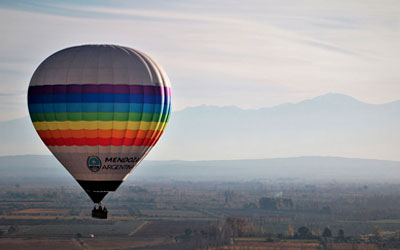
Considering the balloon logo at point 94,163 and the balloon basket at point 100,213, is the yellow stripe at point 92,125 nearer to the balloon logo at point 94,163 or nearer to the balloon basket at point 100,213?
the balloon logo at point 94,163

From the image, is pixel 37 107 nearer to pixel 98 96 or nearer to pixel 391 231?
pixel 98 96

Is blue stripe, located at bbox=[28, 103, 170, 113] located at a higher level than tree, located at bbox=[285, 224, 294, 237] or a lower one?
higher

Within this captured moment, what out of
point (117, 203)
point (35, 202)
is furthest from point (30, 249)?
point (35, 202)

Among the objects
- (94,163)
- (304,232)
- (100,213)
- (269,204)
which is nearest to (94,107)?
(94,163)

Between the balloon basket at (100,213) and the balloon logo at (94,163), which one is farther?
the balloon logo at (94,163)

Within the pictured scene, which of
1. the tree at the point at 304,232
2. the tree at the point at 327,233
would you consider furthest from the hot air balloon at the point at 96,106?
the tree at the point at 327,233

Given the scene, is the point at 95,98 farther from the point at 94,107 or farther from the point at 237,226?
the point at 237,226

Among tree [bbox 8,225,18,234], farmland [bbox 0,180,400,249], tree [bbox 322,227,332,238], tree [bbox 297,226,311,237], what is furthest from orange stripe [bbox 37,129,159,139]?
tree [bbox 8,225,18,234]

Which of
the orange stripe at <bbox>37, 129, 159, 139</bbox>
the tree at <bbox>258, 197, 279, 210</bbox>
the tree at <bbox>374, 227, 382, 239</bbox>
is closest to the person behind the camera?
the orange stripe at <bbox>37, 129, 159, 139</bbox>

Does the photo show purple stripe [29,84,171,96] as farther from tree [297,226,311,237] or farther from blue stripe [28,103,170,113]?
tree [297,226,311,237]
